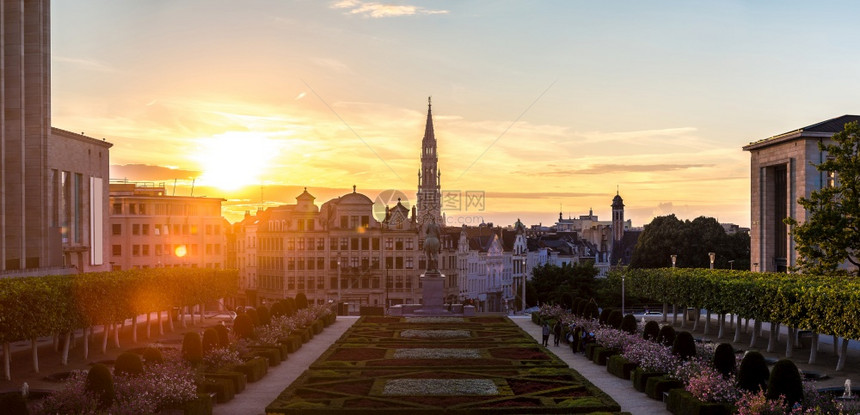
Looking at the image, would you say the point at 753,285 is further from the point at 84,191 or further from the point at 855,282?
the point at 84,191

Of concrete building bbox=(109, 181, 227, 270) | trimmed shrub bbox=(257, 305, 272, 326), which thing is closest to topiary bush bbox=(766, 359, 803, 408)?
trimmed shrub bbox=(257, 305, 272, 326)

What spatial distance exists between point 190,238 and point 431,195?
141 feet

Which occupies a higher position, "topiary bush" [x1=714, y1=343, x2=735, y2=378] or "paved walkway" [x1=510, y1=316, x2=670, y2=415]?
"topiary bush" [x1=714, y1=343, x2=735, y2=378]

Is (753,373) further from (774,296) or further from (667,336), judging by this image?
(774,296)

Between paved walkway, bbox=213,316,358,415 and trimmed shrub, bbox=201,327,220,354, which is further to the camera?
trimmed shrub, bbox=201,327,220,354

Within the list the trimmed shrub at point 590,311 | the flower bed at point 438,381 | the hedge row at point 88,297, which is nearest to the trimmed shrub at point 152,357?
the flower bed at point 438,381

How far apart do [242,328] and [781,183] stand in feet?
209

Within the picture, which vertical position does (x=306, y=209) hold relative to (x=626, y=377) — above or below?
above

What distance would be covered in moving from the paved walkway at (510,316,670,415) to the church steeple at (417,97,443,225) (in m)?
104

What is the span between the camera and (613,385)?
4062 cm

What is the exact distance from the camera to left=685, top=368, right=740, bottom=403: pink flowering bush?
3247 centimetres

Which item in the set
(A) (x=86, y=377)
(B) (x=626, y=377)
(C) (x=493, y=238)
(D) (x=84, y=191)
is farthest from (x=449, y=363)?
(C) (x=493, y=238)

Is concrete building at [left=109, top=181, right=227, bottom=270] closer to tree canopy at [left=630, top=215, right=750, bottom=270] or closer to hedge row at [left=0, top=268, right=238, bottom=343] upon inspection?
hedge row at [left=0, top=268, right=238, bottom=343]

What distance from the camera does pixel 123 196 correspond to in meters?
129
